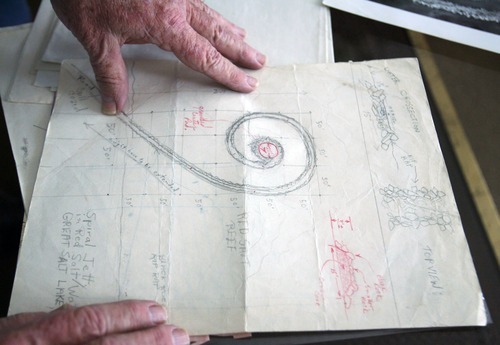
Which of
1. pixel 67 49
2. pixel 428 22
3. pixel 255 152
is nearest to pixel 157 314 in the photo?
pixel 255 152

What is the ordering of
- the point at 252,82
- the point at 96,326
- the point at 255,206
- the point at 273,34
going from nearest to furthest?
the point at 96,326
the point at 255,206
the point at 252,82
the point at 273,34

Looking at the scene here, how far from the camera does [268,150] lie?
0.68 m

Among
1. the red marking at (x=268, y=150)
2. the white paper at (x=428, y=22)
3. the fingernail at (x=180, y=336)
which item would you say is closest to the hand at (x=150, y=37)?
the red marking at (x=268, y=150)

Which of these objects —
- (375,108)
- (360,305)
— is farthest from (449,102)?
(360,305)

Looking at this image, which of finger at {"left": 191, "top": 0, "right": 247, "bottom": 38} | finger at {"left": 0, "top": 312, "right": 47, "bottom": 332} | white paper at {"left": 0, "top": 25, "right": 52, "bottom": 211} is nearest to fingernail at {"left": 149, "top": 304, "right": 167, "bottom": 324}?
finger at {"left": 0, "top": 312, "right": 47, "bottom": 332}

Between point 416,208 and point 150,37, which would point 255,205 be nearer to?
point 416,208

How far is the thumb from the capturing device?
681 mm

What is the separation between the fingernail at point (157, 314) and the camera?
528 millimetres

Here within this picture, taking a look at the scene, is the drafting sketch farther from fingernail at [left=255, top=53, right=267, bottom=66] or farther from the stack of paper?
fingernail at [left=255, top=53, right=267, bottom=66]

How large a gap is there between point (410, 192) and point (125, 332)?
48 cm

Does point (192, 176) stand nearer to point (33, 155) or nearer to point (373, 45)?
point (33, 155)

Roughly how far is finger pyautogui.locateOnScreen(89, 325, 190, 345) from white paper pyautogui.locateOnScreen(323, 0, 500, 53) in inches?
28.9

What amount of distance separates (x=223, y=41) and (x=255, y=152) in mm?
A: 235

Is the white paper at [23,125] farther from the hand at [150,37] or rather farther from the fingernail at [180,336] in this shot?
the fingernail at [180,336]
